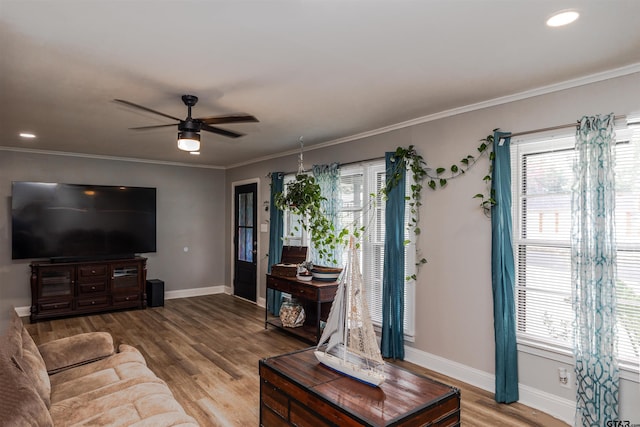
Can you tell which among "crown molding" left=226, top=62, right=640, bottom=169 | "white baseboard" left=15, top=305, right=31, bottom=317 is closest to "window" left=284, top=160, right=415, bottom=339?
"crown molding" left=226, top=62, right=640, bottom=169

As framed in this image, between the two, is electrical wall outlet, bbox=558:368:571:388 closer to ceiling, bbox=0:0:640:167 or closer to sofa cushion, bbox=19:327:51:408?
ceiling, bbox=0:0:640:167

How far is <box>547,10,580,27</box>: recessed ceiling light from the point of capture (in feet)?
6.53

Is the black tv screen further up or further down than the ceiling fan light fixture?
further down

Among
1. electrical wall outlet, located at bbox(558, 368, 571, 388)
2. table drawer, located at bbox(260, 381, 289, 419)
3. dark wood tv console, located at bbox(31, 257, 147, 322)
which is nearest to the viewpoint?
table drawer, located at bbox(260, 381, 289, 419)

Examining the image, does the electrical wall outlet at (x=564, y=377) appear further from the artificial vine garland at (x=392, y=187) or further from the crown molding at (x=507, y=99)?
the crown molding at (x=507, y=99)

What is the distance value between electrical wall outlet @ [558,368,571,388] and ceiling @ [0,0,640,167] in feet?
7.52

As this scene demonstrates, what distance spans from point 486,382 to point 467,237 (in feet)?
4.37

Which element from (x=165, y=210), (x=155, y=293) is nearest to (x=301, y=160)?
(x=165, y=210)

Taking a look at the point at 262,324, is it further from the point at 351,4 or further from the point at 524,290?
the point at 351,4

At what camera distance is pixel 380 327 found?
451cm

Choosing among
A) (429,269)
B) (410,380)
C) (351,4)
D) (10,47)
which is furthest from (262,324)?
(351,4)

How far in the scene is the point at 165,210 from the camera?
7234mm

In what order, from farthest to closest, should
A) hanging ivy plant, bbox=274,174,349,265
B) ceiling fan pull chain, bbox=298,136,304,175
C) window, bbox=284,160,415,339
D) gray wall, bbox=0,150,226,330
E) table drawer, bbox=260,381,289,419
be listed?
gray wall, bbox=0,150,226,330, ceiling fan pull chain, bbox=298,136,304,175, hanging ivy plant, bbox=274,174,349,265, window, bbox=284,160,415,339, table drawer, bbox=260,381,289,419

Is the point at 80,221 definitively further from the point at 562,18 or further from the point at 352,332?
the point at 562,18
